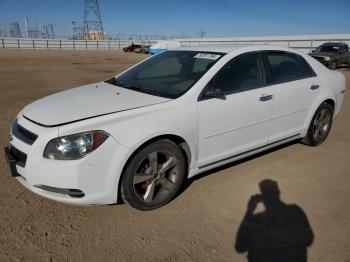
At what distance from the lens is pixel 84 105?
326 centimetres

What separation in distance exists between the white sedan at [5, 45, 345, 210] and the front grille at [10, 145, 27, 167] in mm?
10

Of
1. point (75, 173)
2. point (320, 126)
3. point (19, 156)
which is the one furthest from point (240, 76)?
point (19, 156)

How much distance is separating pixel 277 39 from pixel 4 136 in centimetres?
3560

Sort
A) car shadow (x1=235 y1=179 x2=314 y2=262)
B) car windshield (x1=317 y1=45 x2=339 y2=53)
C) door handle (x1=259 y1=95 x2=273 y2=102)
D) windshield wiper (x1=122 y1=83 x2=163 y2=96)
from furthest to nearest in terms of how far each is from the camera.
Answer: car windshield (x1=317 y1=45 x2=339 y2=53)
door handle (x1=259 y1=95 x2=273 y2=102)
windshield wiper (x1=122 y1=83 x2=163 y2=96)
car shadow (x1=235 y1=179 x2=314 y2=262)

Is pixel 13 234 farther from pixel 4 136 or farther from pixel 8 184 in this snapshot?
pixel 4 136

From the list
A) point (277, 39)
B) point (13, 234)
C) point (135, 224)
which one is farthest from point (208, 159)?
point (277, 39)

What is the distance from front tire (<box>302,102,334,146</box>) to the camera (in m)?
4.93

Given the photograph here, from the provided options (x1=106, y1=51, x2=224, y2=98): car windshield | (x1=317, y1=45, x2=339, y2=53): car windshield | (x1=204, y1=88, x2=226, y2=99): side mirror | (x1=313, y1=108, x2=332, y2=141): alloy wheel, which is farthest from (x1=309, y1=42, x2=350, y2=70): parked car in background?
(x1=204, y1=88, x2=226, y2=99): side mirror

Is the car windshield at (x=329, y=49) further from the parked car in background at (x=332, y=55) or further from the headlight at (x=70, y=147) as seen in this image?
the headlight at (x=70, y=147)

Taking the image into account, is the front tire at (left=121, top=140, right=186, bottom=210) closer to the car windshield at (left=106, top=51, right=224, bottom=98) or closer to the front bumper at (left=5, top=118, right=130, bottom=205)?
the front bumper at (left=5, top=118, right=130, bottom=205)

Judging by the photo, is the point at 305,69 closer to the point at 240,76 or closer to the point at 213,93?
the point at 240,76

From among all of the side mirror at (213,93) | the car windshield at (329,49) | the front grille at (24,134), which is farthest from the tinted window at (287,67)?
the car windshield at (329,49)

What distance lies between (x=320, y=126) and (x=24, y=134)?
4227 millimetres

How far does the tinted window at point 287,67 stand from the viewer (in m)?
4.26
